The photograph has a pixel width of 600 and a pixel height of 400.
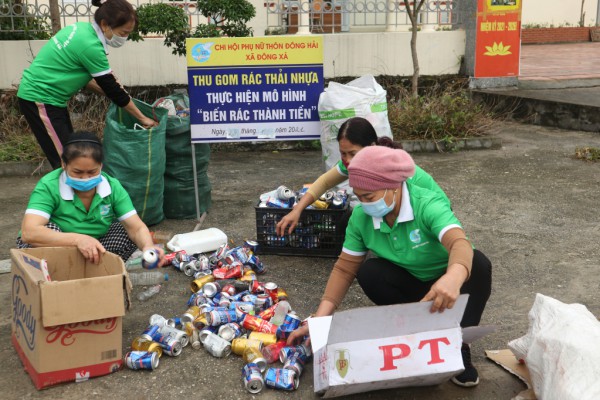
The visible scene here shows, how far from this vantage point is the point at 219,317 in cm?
375

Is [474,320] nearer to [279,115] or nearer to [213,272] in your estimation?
[213,272]

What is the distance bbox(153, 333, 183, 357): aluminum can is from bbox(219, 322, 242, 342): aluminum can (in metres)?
0.23

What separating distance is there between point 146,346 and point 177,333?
0.18 m

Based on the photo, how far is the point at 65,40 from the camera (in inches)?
193

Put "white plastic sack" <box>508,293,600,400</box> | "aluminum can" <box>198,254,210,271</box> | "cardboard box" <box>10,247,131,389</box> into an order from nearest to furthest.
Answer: "white plastic sack" <box>508,293,600,400</box>
"cardboard box" <box>10,247,131,389</box>
"aluminum can" <box>198,254,210,271</box>

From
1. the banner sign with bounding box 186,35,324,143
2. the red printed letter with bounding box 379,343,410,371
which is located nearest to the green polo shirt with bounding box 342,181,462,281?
the red printed letter with bounding box 379,343,410,371

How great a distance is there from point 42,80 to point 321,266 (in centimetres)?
240

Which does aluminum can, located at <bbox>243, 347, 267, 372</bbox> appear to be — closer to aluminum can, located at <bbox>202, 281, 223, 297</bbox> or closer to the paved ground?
the paved ground

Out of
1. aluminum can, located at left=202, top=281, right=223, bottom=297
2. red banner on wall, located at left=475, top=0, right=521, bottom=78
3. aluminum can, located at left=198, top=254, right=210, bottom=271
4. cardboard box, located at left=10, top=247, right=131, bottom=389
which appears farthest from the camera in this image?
red banner on wall, located at left=475, top=0, right=521, bottom=78

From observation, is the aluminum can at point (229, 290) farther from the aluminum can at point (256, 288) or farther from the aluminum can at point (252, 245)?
the aluminum can at point (252, 245)

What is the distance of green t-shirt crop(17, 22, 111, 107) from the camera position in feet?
16.0

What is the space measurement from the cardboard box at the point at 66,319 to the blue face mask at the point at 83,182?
0.39 metres

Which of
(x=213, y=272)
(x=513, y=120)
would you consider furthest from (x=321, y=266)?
(x=513, y=120)

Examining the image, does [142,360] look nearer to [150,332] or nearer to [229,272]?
[150,332]
